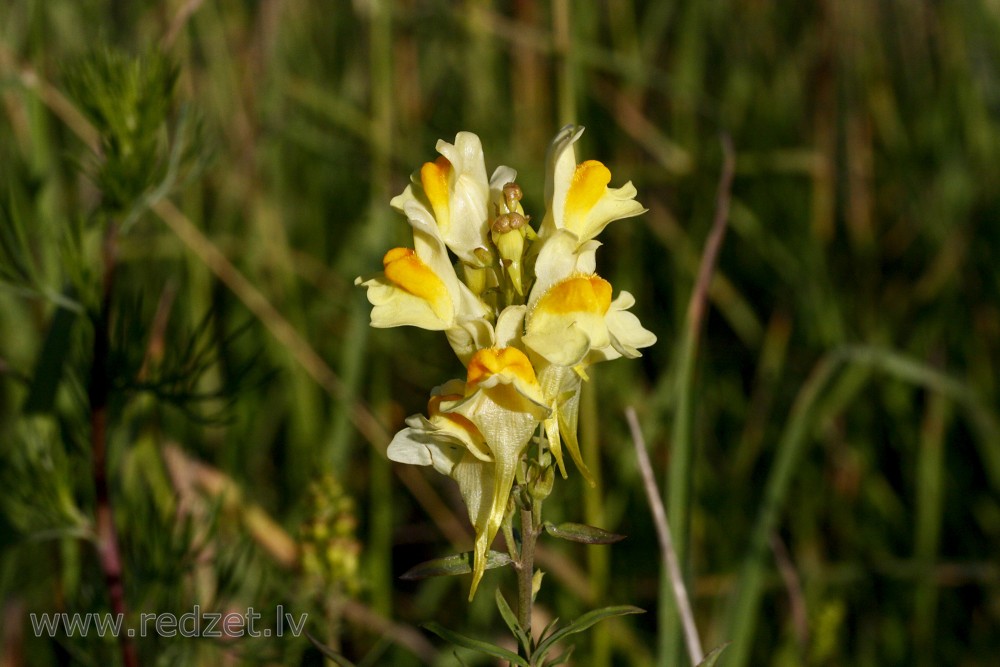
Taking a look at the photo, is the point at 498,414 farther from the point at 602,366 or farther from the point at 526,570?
the point at 602,366

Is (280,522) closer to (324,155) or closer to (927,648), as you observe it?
(324,155)

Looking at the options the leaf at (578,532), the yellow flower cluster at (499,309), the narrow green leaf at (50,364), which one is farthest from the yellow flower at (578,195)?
the narrow green leaf at (50,364)

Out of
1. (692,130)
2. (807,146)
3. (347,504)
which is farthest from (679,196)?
(347,504)

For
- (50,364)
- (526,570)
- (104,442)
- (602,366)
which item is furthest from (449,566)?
(602,366)

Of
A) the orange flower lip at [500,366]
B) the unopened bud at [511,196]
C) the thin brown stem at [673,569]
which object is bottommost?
the thin brown stem at [673,569]

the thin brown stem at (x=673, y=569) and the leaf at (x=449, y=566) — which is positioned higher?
the leaf at (x=449, y=566)

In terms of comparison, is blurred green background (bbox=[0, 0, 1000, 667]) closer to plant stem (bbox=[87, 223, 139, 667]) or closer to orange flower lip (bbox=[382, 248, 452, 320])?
plant stem (bbox=[87, 223, 139, 667])

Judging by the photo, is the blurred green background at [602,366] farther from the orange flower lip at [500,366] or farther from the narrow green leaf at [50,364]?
the orange flower lip at [500,366]
